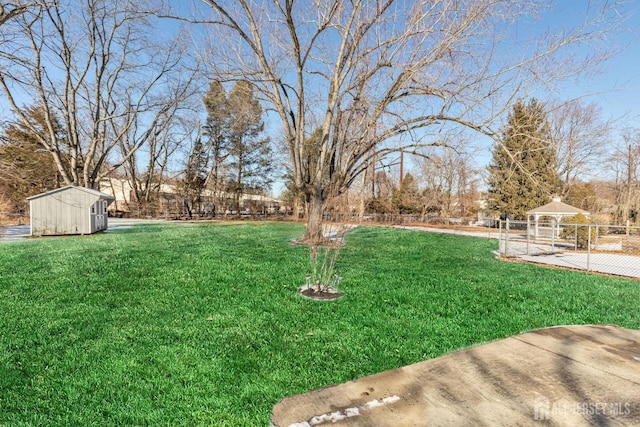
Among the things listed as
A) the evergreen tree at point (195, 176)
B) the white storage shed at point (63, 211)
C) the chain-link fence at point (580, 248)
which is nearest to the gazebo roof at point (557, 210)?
the chain-link fence at point (580, 248)

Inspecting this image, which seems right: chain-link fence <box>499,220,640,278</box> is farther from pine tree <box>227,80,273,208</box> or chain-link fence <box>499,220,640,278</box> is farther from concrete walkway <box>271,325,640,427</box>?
pine tree <box>227,80,273,208</box>

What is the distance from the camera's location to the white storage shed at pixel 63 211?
492 inches

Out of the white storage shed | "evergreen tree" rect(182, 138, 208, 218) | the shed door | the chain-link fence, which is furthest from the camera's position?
"evergreen tree" rect(182, 138, 208, 218)

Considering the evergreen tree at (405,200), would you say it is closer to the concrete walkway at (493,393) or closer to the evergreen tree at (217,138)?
the evergreen tree at (217,138)

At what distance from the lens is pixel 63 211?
12.8 metres

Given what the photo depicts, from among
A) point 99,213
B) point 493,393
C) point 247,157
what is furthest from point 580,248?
point 247,157

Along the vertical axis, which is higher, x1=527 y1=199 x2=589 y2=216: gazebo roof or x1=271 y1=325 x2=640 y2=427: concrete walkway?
x1=527 y1=199 x2=589 y2=216: gazebo roof

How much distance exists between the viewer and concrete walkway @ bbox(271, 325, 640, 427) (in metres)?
1.82

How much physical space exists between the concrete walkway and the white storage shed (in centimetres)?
1472

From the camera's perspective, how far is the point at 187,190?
3072 centimetres

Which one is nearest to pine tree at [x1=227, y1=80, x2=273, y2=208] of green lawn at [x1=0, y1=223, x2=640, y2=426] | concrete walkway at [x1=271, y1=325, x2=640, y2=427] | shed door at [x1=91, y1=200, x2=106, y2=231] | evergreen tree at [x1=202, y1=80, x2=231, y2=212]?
evergreen tree at [x1=202, y1=80, x2=231, y2=212]

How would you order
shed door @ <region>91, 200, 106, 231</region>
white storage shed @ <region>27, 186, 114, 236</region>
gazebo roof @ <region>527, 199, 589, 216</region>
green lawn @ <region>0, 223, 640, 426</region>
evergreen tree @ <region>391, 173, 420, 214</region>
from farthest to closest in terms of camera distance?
evergreen tree @ <region>391, 173, 420, 214</region>, gazebo roof @ <region>527, 199, 589, 216</region>, shed door @ <region>91, 200, 106, 231</region>, white storage shed @ <region>27, 186, 114, 236</region>, green lawn @ <region>0, 223, 640, 426</region>

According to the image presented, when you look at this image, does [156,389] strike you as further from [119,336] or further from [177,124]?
[177,124]

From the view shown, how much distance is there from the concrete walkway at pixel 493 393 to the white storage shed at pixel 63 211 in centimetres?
1472
